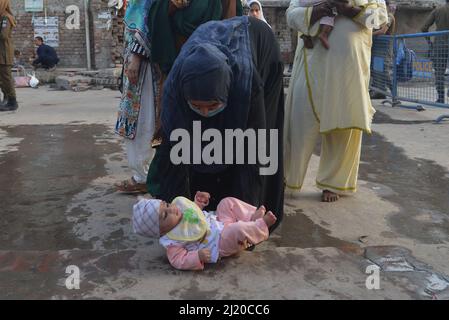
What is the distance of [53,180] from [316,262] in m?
2.45

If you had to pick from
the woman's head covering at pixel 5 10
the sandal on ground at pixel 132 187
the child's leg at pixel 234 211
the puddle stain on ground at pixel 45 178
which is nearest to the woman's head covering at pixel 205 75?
the child's leg at pixel 234 211

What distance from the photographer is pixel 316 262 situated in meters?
2.40

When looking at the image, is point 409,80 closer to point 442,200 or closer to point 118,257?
point 442,200

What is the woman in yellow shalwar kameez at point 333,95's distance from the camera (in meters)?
3.36

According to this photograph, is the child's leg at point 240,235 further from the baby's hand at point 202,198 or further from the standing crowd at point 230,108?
the baby's hand at point 202,198

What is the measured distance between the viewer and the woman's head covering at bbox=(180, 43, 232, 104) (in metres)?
2.22

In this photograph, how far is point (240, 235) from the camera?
2289mm

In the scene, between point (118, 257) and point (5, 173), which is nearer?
point (118, 257)

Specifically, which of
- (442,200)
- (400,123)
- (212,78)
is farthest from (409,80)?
(212,78)

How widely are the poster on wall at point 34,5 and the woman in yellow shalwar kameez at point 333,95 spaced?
41.0ft

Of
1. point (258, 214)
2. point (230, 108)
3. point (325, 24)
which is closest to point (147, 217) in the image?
point (258, 214)

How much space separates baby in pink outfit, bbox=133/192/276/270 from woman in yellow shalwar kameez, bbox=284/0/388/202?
1245 mm

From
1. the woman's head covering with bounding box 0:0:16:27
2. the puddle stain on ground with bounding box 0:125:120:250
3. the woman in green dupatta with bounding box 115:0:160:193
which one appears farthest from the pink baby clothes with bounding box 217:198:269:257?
the woman's head covering with bounding box 0:0:16:27

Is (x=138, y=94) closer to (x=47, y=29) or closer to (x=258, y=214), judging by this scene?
(x=258, y=214)
